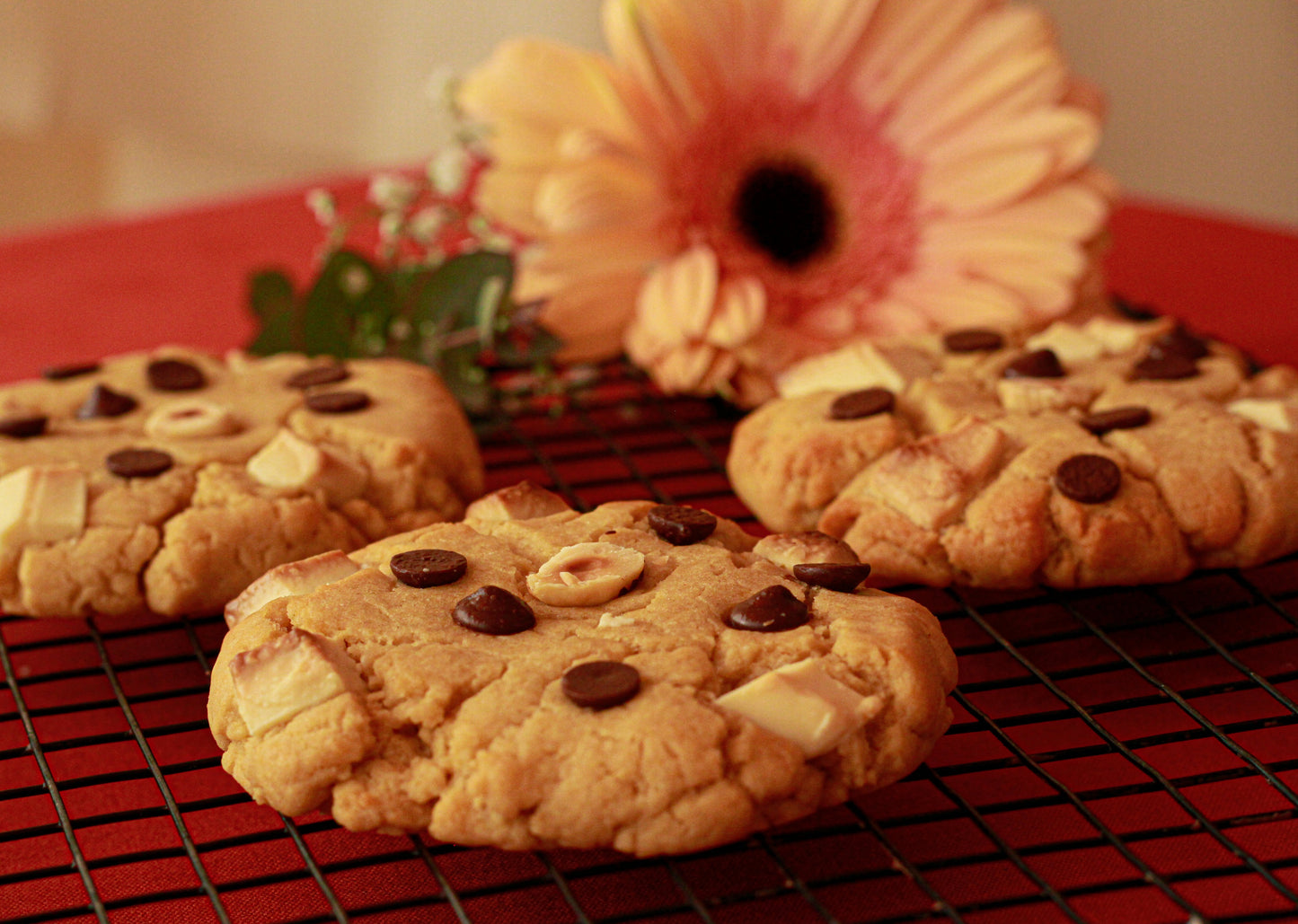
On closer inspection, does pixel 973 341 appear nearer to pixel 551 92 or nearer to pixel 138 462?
pixel 551 92

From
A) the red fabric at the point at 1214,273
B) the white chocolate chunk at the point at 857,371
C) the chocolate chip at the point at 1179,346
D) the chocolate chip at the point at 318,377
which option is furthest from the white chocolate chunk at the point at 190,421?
the red fabric at the point at 1214,273

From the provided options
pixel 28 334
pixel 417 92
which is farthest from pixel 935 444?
pixel 417 92

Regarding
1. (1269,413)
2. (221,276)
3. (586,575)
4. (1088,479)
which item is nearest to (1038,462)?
(1088,479)

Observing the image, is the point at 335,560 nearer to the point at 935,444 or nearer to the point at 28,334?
the point at 935,444

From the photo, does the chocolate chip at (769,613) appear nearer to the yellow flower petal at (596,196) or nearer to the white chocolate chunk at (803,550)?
the white chocolate chunk at (803,550)

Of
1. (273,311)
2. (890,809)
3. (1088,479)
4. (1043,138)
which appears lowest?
(890,809)
